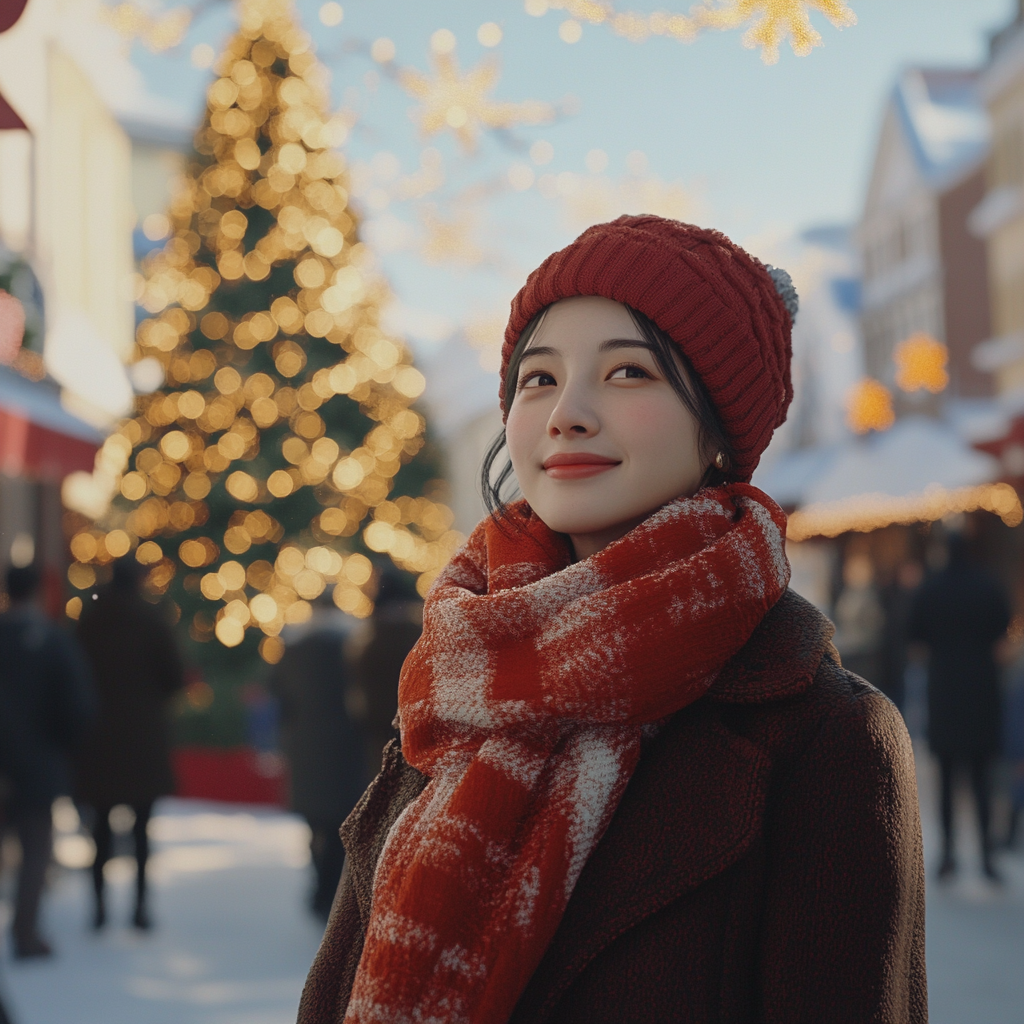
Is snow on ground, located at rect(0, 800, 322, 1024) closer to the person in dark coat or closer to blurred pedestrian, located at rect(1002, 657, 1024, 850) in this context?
the person in dark coat

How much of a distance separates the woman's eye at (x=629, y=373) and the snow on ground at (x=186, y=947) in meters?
3.94

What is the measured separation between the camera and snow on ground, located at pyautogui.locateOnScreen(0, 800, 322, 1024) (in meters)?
4.86

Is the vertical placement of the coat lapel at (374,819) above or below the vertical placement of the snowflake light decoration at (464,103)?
below

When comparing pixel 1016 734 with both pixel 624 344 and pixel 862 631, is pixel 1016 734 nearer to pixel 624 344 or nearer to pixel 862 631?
pixel 862 631

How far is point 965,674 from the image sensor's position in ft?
21.5

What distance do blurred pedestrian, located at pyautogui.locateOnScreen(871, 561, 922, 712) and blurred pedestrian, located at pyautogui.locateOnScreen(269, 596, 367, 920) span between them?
5805mm

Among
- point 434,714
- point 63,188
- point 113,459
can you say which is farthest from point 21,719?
point 63,188

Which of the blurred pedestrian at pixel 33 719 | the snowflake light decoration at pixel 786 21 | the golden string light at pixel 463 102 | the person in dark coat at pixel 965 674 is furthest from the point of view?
the person in dark coat at pixel 965 674

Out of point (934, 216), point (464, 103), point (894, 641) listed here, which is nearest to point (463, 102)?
point (464, 103)

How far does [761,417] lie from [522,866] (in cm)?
64

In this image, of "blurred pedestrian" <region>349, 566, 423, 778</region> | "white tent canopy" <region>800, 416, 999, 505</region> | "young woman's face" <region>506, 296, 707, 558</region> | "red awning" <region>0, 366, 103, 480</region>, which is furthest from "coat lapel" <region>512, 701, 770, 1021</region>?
"white tent canopy" <region>800, 416, 999, 505</region>

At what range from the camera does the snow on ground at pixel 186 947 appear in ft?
16.0

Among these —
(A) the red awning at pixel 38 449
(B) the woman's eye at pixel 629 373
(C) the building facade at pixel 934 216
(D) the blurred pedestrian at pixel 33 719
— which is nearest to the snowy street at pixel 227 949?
(D) the blurred pedestrian at pixel 33 719

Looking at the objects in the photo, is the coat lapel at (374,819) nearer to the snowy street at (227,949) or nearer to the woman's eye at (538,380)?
the woman's eye at (538,380)
